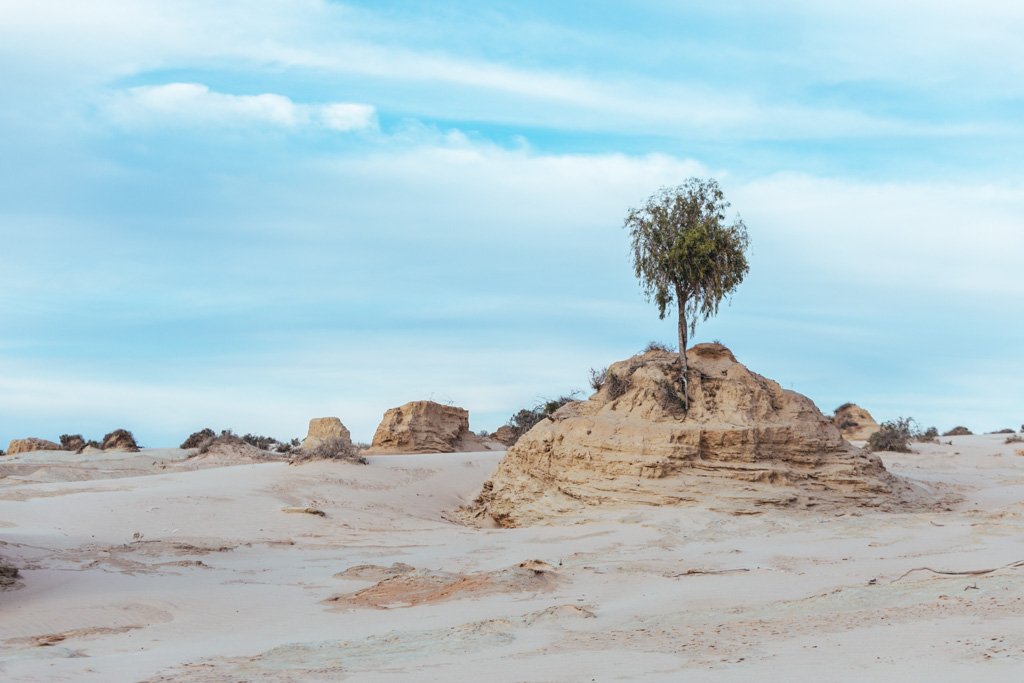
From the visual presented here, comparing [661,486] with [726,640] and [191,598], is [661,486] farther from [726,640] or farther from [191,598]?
[726,640]

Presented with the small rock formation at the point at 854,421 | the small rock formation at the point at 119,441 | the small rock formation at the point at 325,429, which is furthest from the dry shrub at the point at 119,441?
the small rock formation at the point at 854,421

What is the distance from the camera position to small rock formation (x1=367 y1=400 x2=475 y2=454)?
32.2 metres

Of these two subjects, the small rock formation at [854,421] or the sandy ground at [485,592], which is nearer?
the sandy ground at [485,592]

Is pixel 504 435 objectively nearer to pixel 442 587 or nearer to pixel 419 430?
pixel 419 430

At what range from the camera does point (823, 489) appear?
19.0 meters

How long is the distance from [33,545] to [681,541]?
9819mm

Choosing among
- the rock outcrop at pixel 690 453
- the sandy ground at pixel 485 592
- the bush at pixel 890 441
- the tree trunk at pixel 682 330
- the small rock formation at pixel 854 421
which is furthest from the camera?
the small rock formation at pixel 854 421

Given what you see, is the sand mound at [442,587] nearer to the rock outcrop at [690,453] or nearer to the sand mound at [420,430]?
the rock outcrop at [690,453]

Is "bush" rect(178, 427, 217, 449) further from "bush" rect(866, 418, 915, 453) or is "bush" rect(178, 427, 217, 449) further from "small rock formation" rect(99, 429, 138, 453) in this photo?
"bush" rect(866, 418, 915, 453)

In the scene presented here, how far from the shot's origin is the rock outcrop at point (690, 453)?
61.3 ft

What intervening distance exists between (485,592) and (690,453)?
8.09 meters

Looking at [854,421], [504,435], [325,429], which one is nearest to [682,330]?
[325,429]

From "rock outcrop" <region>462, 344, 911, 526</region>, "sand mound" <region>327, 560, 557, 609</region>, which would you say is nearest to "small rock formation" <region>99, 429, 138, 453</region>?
Result: "rock outcrop" <region>462, 344, 911, 526</region>

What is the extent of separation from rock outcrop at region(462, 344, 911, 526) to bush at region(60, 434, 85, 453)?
96.8ft
